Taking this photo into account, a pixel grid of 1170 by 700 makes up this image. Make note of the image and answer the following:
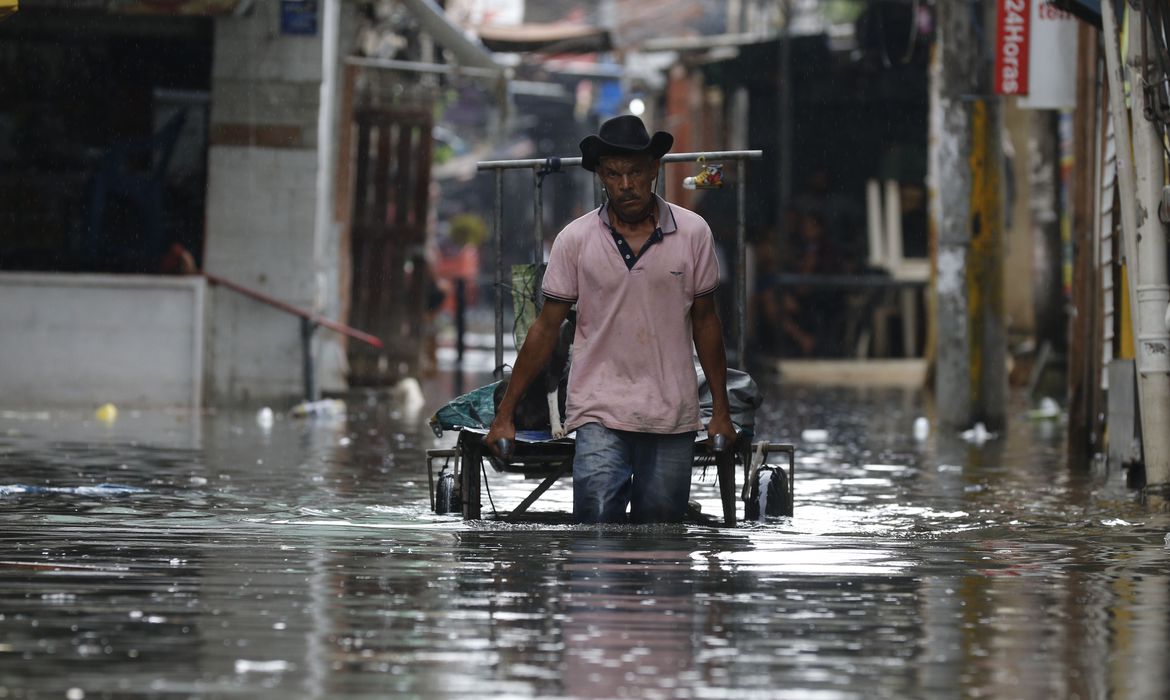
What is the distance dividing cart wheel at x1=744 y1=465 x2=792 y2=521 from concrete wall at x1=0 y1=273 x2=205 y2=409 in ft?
34.5

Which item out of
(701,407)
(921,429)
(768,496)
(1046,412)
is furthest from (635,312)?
(1046,412)

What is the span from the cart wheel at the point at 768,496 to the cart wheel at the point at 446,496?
4.62 feet

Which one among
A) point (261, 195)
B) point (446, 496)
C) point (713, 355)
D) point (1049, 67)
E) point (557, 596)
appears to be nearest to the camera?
point (557, 596)

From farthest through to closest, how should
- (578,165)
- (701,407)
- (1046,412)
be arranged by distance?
(1046,412), (578,165), (701,407)

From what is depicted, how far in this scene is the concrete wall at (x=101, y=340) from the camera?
19656 mm

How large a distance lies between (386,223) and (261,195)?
605 cm

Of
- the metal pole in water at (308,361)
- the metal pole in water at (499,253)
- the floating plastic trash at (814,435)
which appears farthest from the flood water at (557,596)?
the metal pole in water at (308,361)

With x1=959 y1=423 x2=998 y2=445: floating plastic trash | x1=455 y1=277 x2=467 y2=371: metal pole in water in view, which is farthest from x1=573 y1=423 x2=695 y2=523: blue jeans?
x1=455 y1=277 x2=467 y2=371: metal pole in water

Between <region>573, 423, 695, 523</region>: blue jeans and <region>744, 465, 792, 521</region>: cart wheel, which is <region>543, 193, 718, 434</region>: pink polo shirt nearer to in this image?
<region>573, 423, 695, 523</region>: blue jeans

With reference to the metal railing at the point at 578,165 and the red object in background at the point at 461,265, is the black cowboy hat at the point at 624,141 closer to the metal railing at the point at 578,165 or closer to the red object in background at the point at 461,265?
the metal railing at the point at 578,165

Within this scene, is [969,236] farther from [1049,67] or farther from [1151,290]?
[1151,290]

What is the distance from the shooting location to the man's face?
28.5 feet

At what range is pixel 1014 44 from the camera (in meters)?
17.5

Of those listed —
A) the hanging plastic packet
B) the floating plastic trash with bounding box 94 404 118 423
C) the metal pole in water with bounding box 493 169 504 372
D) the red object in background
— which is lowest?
the floating plastic trash with bounding box 94 404 118 423
